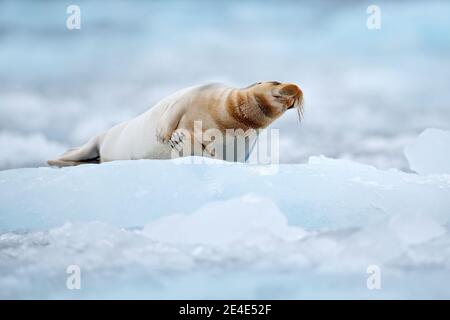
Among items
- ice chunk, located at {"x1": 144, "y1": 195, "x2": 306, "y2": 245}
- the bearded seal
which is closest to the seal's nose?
the bearded seal

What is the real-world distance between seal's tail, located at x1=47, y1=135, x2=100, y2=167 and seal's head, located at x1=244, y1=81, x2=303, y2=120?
156 cm

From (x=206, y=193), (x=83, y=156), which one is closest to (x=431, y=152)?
(x=206, y=193)

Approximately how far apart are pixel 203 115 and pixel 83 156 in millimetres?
1342

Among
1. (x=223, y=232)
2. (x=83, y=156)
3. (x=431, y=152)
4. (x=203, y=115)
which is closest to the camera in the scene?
(x=223, y=232)

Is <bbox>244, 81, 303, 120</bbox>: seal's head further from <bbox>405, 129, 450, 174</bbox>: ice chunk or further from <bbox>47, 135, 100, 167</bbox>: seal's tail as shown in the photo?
<bbox>47, 135, 100, 167</bbox>: seal's tail

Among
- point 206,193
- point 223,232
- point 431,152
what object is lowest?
point 223,232

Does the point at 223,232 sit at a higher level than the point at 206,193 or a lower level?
lower

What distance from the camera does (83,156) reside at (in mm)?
4680

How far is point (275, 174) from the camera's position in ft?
9.64

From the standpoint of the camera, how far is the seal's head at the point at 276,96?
11.1ft

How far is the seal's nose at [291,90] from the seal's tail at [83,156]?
176cm

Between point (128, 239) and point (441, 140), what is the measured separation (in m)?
1.89

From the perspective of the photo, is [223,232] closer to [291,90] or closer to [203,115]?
[291,90]

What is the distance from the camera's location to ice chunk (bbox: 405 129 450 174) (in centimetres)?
350
